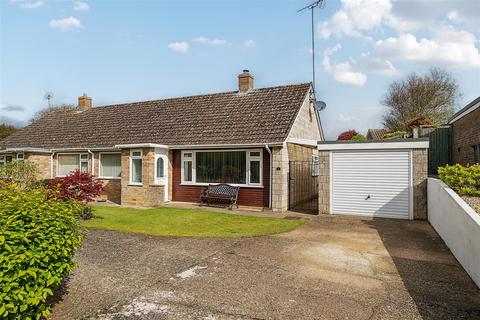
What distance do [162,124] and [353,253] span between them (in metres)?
13.2

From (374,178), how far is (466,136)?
4.64m

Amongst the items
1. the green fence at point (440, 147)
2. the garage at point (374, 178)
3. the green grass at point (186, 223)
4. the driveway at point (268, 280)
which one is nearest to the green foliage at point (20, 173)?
the green grass at point (186, 223)

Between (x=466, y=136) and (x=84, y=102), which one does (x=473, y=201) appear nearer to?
(x=466, y=136)

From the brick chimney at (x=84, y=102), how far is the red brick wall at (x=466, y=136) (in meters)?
23.4

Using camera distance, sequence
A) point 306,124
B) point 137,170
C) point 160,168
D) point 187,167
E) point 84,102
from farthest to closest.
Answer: point 84,102, point 306,124, point 187,167, point 137,170, point 160,168

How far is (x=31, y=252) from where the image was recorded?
3.72m

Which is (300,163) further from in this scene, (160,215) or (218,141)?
(160,215)

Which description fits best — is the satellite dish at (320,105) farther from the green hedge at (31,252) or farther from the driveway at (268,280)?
the green hedge at (31,252)

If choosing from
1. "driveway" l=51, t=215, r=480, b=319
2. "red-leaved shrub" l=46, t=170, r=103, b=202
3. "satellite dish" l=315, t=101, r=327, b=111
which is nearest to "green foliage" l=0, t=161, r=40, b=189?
"red-leaved shrub" l=46, t=170, r=103, b=202

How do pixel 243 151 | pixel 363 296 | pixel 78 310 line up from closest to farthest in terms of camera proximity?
pixel 78 310 → pixel 363 296 → pixel 243 151

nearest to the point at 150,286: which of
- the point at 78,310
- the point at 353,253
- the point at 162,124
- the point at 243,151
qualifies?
the point at 78,310

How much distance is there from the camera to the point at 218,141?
587 inches

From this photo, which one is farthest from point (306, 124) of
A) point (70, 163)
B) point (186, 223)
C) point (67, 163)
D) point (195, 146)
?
point (67, 163)

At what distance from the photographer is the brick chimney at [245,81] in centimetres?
1833
